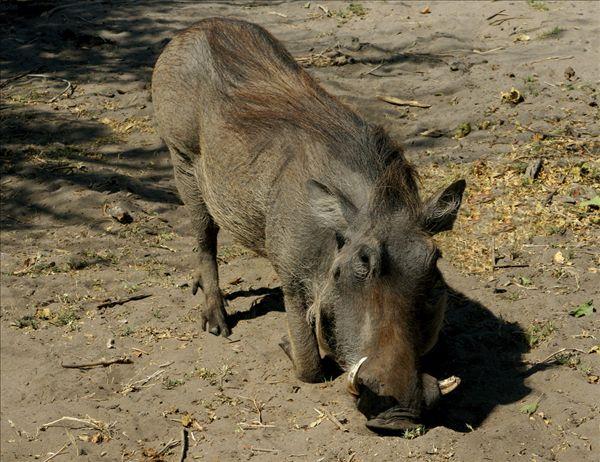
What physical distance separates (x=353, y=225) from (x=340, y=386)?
963 millimetres

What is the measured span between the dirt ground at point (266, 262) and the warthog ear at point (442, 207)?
0.81 m

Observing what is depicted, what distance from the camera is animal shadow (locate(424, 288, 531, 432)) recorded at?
411 cm

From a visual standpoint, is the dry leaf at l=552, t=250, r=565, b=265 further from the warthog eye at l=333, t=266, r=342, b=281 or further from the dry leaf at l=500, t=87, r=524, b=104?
the dry leaf at l=500, t=87, r=524, b=104

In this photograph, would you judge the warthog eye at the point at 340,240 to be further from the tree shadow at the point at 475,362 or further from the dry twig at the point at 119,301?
the dry twig at the point at 119,301

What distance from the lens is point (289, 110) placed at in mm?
4699

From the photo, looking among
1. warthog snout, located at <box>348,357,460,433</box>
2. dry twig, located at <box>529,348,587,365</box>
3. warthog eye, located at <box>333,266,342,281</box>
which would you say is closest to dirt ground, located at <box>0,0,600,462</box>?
dry twig, located at <box>529,348,587,365</box>

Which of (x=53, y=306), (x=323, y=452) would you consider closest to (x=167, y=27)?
(x=53, y=306)

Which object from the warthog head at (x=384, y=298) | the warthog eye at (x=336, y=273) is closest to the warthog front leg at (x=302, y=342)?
the warthog head at (x=384, y=298)

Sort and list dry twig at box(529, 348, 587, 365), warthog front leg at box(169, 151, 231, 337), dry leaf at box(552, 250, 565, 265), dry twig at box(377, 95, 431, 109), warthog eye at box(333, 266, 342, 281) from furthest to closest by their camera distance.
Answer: dry twig at box(377, 95, 431, 109), warthog front leg at box(169, 151, 231, 337), dry leaf at box(552, 250, 565, 265), dry twig at box(529, 348, 587, 365), warthog eye at box(333, 266, 342, 281)

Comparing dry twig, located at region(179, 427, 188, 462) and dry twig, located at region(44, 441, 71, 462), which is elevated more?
dry twig, located at region(179, 427, 188, 462)

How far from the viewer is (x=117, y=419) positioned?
461 cm

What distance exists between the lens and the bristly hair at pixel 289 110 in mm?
4160

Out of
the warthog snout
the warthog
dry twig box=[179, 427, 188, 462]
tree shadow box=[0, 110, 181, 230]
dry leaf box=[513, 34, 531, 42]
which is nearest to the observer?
the warthog snout

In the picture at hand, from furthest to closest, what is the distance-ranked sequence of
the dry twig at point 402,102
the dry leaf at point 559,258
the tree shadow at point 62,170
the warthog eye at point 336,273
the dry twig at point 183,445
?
the dry twig at point 402,102 < the tree shadow at point 62,170 < the dry leaf at point 559,258 < the dry twig at point 183,445 < the warthog eye at point 336,273
